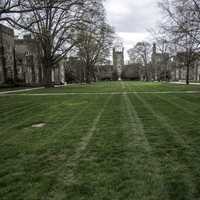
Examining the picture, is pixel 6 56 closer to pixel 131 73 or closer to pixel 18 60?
pixel 18 60

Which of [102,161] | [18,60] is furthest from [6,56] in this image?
[102,161]

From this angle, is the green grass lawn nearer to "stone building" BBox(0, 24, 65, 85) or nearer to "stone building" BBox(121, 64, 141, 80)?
"stone building" BBox(0, 24, 65, 85)

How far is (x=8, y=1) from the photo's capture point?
42.7 ft

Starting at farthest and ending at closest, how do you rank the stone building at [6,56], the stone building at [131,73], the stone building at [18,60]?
1. the stone building at [131,73]
2. the stone building at [6,56]
3. the stone building at [18,60]

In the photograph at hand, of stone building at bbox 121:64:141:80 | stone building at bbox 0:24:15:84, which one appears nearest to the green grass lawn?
stone building at bbox 0:24:15:84

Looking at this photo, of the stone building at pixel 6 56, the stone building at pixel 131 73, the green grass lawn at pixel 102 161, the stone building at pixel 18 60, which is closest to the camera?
the green grass lawn at pixel 102 161

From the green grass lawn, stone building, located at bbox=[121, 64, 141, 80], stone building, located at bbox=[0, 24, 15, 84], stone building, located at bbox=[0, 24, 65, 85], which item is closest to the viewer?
the green grass lawn

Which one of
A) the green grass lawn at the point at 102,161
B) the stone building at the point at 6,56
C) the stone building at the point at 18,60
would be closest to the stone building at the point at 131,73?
the stone building at the point at 18,60

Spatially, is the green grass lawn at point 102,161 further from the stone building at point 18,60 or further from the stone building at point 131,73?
the stone building at point 131,73

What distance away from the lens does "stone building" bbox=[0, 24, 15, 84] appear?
40.5m

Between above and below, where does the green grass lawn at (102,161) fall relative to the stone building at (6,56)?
below

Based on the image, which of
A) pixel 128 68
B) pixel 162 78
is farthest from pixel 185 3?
pixel 128 68

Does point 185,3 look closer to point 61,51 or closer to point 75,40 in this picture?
point 75,40

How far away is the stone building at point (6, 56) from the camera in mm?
40469
